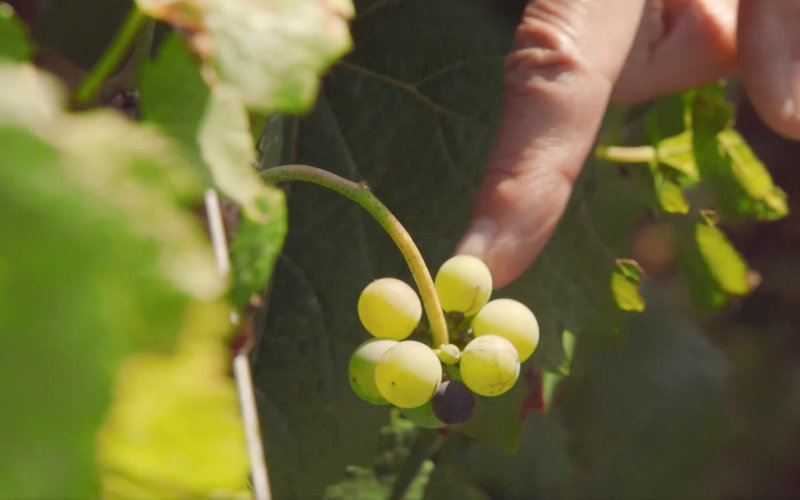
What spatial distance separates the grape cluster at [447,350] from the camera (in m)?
0.39

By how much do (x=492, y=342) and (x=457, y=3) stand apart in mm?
321

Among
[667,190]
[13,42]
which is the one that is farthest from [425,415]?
[667,190]

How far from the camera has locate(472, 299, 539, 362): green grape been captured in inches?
16.6

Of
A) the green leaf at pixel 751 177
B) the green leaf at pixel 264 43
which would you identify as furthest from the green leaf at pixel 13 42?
the green leaf at pixel 751 177

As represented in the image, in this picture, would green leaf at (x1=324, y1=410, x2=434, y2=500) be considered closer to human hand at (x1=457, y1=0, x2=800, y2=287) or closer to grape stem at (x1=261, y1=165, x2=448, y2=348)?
human hand at (x1=457, y1=0, x2=800, y2=287)

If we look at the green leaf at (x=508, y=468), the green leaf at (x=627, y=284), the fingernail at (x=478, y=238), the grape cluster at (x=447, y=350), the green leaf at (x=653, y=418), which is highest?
the grape cluster at (x=447, y=350)

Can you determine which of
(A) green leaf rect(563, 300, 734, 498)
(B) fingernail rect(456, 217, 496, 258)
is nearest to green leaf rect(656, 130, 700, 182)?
(B) fingernail rect(456, 217, 496, 258)

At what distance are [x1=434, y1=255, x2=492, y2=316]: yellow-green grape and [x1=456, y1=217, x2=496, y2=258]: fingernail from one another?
0.44ft

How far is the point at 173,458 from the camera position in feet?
0.64

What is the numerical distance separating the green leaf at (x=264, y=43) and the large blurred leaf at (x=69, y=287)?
47mm

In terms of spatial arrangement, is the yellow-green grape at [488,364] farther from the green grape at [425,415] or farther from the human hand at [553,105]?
the human hand at [553,105]

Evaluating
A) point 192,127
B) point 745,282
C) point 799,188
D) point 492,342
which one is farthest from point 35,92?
point 799,188

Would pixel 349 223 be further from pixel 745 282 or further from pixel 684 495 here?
pixel 684 495

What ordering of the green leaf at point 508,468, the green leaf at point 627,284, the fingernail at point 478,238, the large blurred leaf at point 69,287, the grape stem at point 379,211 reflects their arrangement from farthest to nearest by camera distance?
1. the green leaf at point 508,468
2. the green leaf at point 627,284
3. the fingernail at point 478,238
4. the grape stem at point 379,211
5. the large blurred leaf at point 69,287
